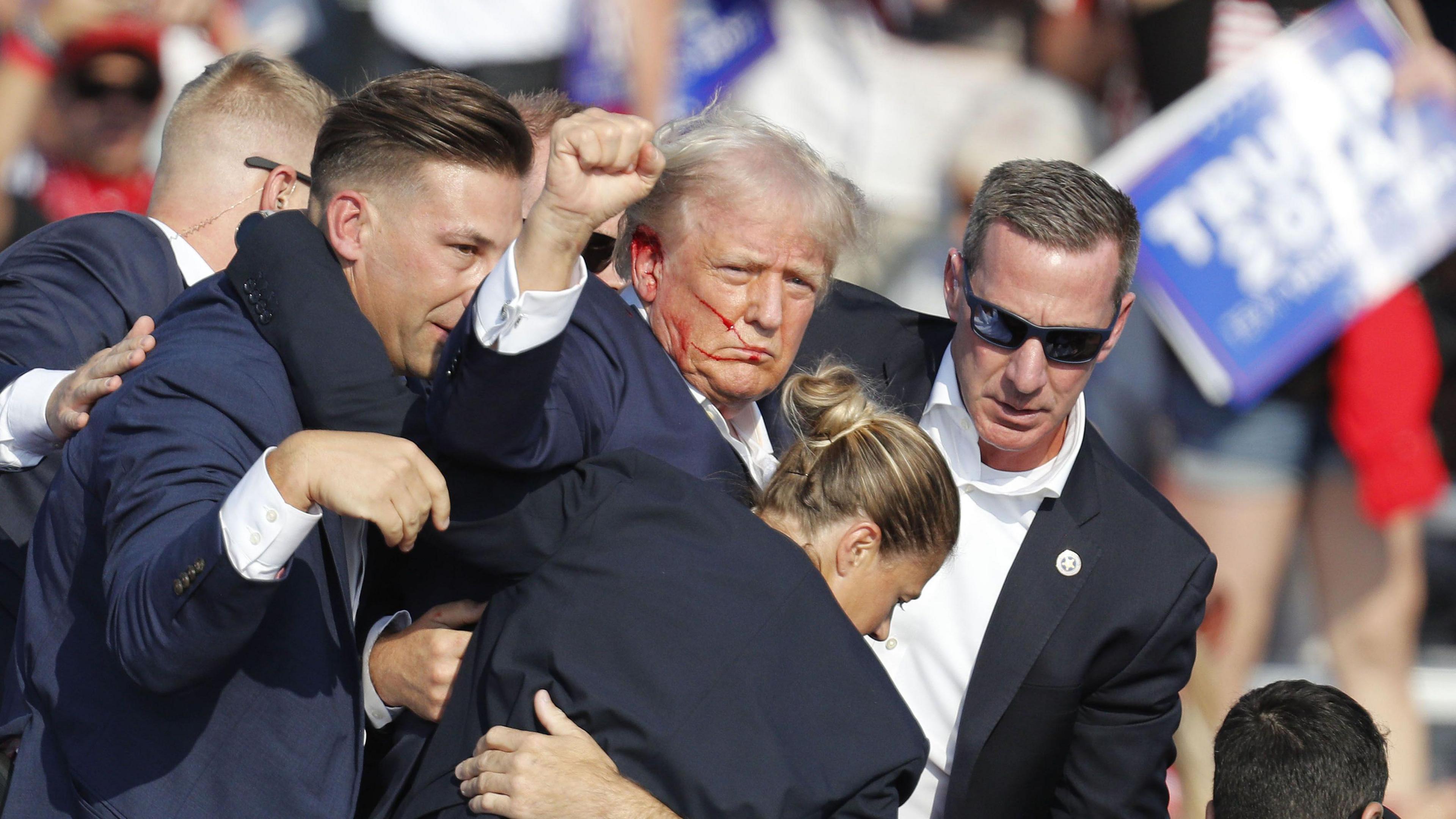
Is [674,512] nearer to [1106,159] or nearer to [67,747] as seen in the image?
[67,747]

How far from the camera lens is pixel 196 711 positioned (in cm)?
194

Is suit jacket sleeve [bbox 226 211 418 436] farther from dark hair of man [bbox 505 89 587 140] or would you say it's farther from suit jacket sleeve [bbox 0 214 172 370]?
dark hair of man [bbox 505 89 587 140]

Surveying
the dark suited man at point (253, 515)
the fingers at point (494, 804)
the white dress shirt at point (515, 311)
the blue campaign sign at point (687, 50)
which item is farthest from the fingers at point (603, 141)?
the blue campaign sign at point (687, 50)

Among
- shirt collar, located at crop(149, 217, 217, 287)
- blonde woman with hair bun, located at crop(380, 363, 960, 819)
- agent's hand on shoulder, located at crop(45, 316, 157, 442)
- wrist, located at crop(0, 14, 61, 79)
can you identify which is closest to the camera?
blonde woman with hair bun, located at crop(380, 363, 960, 819)

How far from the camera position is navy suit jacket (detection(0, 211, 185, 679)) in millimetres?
2730

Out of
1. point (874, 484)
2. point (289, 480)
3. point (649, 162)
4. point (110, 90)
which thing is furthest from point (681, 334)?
point (110, 90)

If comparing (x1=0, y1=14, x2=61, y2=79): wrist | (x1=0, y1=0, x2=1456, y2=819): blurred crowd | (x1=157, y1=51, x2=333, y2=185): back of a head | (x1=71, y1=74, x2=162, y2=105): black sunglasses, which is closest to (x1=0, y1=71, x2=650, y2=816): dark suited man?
(x1=157, y1=51, x2=333, y2=185): back of a head

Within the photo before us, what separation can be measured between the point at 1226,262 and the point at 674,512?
3728mm

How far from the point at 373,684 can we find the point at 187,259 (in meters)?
1.24

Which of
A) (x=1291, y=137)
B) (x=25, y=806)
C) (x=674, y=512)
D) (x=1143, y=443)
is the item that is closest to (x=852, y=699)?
(x=674, y=512)

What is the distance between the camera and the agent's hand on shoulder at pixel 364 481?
5.44 feet

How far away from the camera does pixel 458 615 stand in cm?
217

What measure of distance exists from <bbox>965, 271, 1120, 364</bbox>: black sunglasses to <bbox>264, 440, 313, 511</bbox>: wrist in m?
1.56

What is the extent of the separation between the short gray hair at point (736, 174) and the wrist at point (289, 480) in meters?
0.89
